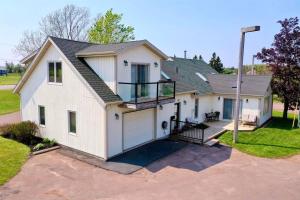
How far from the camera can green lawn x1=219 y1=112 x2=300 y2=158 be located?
14365 millimetres

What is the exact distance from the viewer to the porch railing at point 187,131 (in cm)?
1578

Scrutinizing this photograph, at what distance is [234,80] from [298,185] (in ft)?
46.2

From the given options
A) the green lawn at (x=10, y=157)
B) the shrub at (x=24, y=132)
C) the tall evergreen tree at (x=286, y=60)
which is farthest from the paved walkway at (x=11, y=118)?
the tall evergreen tree at (x=286, y=60)

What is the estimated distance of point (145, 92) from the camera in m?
13.6

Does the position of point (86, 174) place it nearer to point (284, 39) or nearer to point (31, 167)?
point (31, 167)

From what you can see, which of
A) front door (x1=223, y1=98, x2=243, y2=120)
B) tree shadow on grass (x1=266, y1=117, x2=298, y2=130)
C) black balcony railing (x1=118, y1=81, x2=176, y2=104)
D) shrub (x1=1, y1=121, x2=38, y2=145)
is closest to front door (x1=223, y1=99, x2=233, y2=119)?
front door (x1=223, y1=98, x2=243, y2=120)

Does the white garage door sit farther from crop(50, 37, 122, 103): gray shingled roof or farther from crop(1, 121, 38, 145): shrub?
crop(1, 121, 38, 145): shrub

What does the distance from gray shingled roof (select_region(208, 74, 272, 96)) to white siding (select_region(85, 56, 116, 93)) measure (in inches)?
488

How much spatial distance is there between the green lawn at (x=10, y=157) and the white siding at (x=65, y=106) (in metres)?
1.81

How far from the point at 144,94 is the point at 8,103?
2356cm

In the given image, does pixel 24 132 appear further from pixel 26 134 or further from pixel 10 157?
pixel 10 157


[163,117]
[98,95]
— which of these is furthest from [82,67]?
[163,117]

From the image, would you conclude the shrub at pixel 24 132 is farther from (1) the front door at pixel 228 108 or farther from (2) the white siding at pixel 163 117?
(1) the front door at pixel 228 108

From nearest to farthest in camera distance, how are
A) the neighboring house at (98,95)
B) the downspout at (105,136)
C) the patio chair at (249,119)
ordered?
the downspout at (105,136)
the neighboring house at (98,95)
the patio chair at (249,119)
